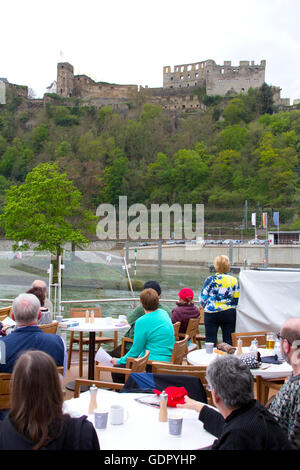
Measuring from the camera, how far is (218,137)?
6284 cm

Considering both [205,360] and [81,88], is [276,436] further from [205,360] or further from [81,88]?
[81,88]

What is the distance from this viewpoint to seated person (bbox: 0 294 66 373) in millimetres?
2439

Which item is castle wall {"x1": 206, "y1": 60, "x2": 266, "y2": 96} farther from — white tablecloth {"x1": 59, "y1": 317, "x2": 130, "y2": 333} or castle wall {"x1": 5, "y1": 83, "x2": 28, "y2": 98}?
white tablecloth {"x1": 59, "y1": 317, "x2": 130, "y2": 333}

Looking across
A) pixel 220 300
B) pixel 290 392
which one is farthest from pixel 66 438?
pixel 220 300

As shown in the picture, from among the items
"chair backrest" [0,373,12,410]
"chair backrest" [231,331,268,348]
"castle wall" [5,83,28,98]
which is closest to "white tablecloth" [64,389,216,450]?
"chair backrest" [0,373,12,410]

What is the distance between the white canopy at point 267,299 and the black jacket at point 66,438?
3.70 m

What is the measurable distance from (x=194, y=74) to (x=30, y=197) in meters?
60.1

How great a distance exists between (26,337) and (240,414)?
1.31 m

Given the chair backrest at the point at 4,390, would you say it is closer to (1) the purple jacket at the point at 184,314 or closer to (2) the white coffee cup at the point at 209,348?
(2) the white coffee cup at the point at 209,348

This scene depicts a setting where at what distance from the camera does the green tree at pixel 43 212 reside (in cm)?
2612

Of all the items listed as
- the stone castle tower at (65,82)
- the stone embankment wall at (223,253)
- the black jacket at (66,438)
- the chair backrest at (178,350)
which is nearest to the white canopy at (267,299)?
the chair backrest at (178,350)

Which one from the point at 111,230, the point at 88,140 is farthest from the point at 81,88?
the point at 111,230

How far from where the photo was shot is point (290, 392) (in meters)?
1.88

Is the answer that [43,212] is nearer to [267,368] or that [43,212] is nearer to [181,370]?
[267,368]
